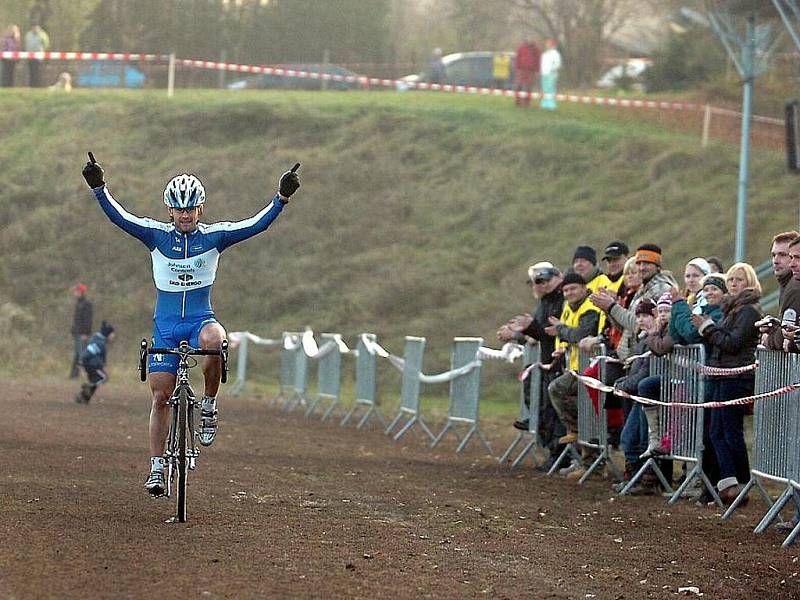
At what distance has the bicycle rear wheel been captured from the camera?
35.1 ft

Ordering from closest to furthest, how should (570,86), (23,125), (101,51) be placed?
(23,125) < (570,86) < (101,51)

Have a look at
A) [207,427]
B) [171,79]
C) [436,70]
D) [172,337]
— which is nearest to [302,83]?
[436,70]

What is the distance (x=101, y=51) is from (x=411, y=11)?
23.2 meters

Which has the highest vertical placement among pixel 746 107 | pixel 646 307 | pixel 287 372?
pixel 746 107

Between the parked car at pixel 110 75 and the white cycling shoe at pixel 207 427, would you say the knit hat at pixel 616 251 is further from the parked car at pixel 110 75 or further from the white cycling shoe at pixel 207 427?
the parked car at pixel 110 75

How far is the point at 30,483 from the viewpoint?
41.4 feet

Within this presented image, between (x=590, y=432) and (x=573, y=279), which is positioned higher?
(x=573, y=279)

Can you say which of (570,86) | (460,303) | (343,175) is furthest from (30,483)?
(570,86)

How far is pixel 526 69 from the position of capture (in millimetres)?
50906

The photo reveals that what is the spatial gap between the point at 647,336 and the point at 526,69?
3727 centimetres

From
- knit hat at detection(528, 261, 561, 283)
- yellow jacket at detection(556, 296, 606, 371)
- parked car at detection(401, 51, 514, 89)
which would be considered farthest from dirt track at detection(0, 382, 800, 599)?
parked car at detection(401, 51, 514, 89)

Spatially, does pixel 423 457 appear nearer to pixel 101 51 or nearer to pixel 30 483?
pixel 30 483

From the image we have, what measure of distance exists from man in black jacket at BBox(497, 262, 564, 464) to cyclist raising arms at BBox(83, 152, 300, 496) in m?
5.98

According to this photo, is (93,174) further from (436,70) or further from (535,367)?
(436,70)
